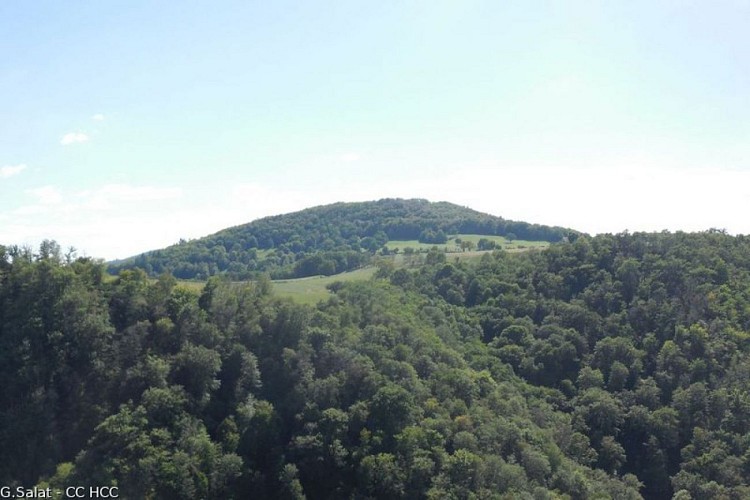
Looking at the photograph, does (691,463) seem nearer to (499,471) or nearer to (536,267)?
(499,471)

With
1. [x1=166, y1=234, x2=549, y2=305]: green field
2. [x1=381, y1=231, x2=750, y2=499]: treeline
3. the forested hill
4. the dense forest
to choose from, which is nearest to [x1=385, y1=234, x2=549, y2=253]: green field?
[x1=166, y1=234, x2=549, y2=305]: green field

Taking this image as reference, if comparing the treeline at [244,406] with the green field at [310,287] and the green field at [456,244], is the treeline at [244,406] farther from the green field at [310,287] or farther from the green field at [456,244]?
the green field at [456,244]

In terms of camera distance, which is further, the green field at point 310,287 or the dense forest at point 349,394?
the green field at point 310,287

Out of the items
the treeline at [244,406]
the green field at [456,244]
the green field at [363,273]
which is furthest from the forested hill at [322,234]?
the treeline at [244,406]

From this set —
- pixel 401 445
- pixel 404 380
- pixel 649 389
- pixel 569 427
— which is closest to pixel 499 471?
pixel 401 445

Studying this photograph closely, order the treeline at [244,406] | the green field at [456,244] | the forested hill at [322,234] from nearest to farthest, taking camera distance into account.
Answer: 1. the treeline at [244,406]
2. the green field at [456,244]
3. the forested hill at [322,234]
